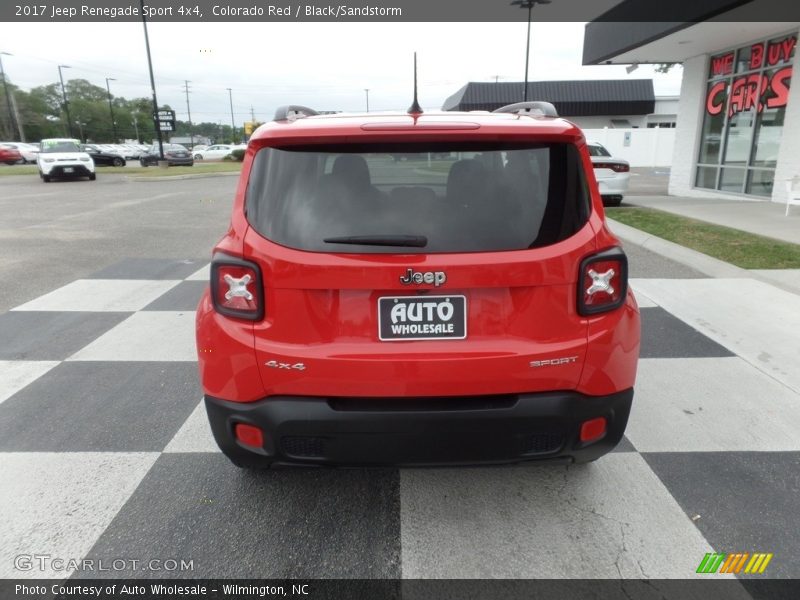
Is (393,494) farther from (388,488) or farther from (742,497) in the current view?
(742,497)

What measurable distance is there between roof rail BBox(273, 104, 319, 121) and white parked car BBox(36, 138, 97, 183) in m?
23.3

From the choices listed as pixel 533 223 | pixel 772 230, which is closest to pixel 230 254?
pixel 533 223

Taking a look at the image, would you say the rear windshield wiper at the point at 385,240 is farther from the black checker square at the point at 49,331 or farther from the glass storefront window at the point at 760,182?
the glass storefront window at the point at 760,182

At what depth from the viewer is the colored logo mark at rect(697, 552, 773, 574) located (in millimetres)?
2309

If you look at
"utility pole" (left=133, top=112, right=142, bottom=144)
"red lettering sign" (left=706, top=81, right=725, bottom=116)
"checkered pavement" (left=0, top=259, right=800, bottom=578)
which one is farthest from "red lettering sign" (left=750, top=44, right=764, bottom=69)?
"utility pole" (left=133, top=112, right=142, bottom=144)

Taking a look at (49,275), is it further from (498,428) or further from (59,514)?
(498,428)

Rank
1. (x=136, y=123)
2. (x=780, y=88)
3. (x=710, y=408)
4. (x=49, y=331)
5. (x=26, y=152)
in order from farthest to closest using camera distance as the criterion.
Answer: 1. (x=136, y=123)
2. (x=26, y=152)
3. (x=780, y=88)
4. (x=49, y=331)
5. (x=710, y=408)

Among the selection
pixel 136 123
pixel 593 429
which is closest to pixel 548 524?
pixel 593 429

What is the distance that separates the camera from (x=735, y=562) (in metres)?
2.35

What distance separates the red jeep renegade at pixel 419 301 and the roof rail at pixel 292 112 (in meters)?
0.40

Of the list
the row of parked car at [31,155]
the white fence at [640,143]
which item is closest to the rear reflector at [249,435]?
the white fence at [640,143]

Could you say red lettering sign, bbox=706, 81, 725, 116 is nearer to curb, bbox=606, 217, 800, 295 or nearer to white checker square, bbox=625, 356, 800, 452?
curb, bbox=606, 217, 800, 295

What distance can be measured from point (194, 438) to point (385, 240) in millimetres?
1916

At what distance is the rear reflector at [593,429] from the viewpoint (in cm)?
232
